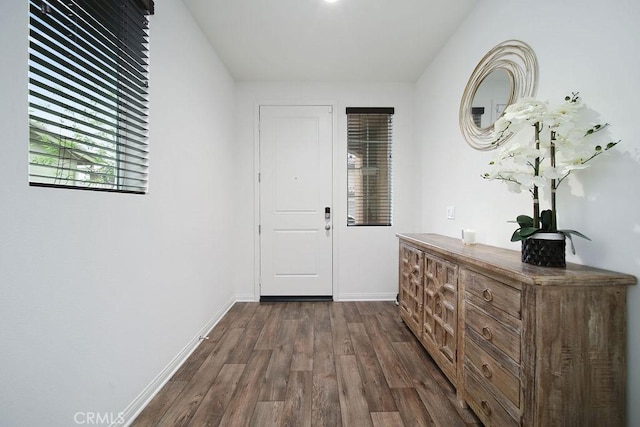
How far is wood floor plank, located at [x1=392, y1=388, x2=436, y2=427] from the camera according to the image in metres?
1.52

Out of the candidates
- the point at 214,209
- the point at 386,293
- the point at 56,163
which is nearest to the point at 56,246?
the point at 56,163

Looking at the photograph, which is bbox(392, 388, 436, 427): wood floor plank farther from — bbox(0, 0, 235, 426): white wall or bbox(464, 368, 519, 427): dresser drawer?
bbox(0, 0, 235, 426): white wall

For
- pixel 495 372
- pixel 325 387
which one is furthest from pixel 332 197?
pixel 495 372

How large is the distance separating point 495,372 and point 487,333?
17 cm

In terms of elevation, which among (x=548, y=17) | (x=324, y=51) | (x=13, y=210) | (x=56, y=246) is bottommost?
(x=56, y=246)

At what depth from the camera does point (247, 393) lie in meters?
1.76

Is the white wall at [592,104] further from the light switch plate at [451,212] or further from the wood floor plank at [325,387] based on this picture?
the wood floor plank at [325,387]

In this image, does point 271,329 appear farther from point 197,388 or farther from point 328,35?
point 328,35

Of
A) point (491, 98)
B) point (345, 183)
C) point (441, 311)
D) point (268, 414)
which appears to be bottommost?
point (268, 414)

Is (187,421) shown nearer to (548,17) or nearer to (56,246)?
(56,246)

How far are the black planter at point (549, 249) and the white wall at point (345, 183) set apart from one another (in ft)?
7.40

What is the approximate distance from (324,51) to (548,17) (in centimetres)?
183

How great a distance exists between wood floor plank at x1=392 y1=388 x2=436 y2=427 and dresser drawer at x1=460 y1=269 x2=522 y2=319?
2.30 ft

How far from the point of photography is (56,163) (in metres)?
1.14
